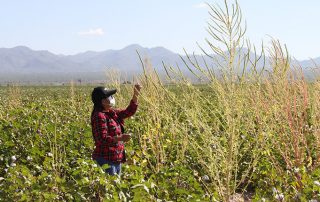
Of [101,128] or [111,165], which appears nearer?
[101,128]

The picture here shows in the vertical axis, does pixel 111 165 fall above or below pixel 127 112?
below

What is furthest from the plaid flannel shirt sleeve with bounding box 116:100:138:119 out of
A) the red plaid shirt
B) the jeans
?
the jeans

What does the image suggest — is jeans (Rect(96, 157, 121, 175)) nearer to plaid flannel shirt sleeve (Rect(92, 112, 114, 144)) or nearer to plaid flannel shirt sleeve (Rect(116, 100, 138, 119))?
plaid flannel shirt sleeve (Rect(92, 112, 114, 144))

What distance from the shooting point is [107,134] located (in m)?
5.31

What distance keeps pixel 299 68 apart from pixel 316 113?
55 centimetres

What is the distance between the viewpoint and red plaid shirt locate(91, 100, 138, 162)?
521cm

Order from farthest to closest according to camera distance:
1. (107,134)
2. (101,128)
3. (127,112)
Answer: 1. (127,112)
2. (107,134)
3. (101,128)

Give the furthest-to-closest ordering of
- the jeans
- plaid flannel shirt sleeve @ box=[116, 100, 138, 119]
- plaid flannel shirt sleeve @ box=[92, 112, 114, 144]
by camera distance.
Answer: plaid flannel shirt sleeve @ box=[116, 100, 138, 119] → the jeans → plaid flannel shirt sleeve @ box=[92, 112, 114, 144]

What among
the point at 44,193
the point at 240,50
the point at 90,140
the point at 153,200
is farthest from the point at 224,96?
the point at 90,140

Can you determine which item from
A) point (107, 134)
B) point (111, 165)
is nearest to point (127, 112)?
point (107, 134)

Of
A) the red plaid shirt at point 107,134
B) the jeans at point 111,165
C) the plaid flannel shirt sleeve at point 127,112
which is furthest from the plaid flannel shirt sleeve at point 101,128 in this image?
the plaid flannel shirt sleeve at point 127,112

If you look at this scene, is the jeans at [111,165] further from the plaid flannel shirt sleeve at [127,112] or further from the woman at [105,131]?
the plaid flannel shirt sleeve at [127,112]

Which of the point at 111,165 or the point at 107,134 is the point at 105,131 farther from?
the point at 111,165

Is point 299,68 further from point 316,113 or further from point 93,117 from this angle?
point 93,117
